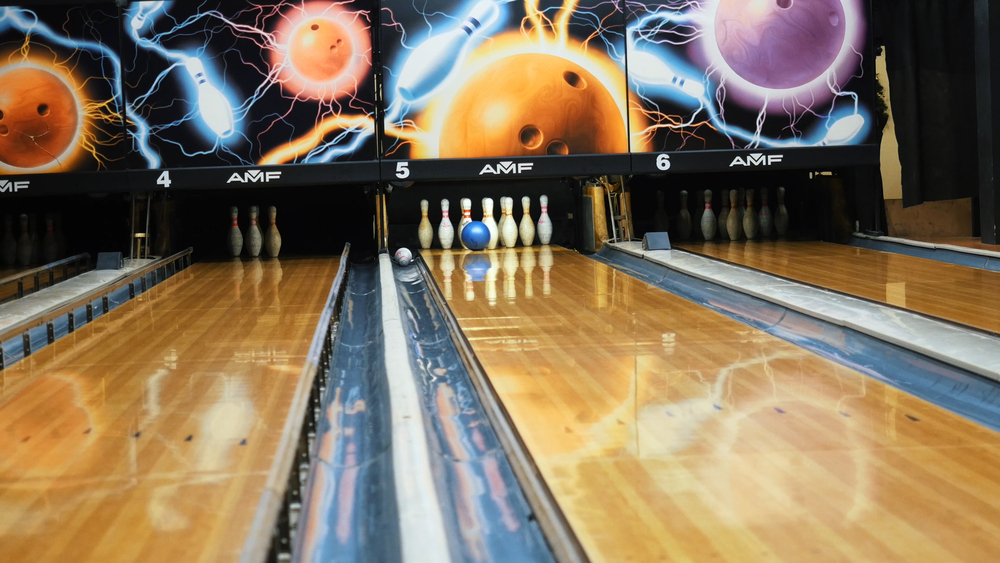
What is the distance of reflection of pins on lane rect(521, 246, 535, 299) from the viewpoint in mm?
3602

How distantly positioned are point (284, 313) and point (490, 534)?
2.06 metres

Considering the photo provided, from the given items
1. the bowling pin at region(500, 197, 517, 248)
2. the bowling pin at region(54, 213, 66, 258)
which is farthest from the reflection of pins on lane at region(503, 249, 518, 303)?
the bowling pin at region(54, 213, 66, 258)

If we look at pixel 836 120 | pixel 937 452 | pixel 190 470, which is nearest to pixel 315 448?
pixel 190 470

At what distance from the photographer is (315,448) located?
5.89ft

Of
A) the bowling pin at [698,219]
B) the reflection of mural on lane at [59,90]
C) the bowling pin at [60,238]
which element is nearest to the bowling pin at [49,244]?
the bowling pin at [60,238]

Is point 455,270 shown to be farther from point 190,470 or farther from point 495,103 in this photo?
point 190,470

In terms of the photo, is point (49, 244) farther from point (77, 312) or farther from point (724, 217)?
point (724, 217)

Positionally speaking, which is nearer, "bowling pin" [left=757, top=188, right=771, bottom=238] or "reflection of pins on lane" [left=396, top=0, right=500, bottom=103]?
"reflection of pins on lane" [left=396, top=0, right=500, bottom=103]

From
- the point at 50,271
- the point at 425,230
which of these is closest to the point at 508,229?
the point at 425,230

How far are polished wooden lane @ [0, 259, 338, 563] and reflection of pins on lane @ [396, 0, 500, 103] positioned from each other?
169 centimetres

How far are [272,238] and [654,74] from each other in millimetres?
2204

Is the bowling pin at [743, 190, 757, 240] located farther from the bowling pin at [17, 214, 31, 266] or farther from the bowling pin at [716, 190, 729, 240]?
the bowling pin at [17, 214, 31, 266]

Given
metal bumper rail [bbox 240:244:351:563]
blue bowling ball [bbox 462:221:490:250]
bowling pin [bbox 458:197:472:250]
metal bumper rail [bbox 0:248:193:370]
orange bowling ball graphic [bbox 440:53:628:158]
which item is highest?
orange bowling ball graphic [bbox 440:53:628:158]

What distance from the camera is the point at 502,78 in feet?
15.3
